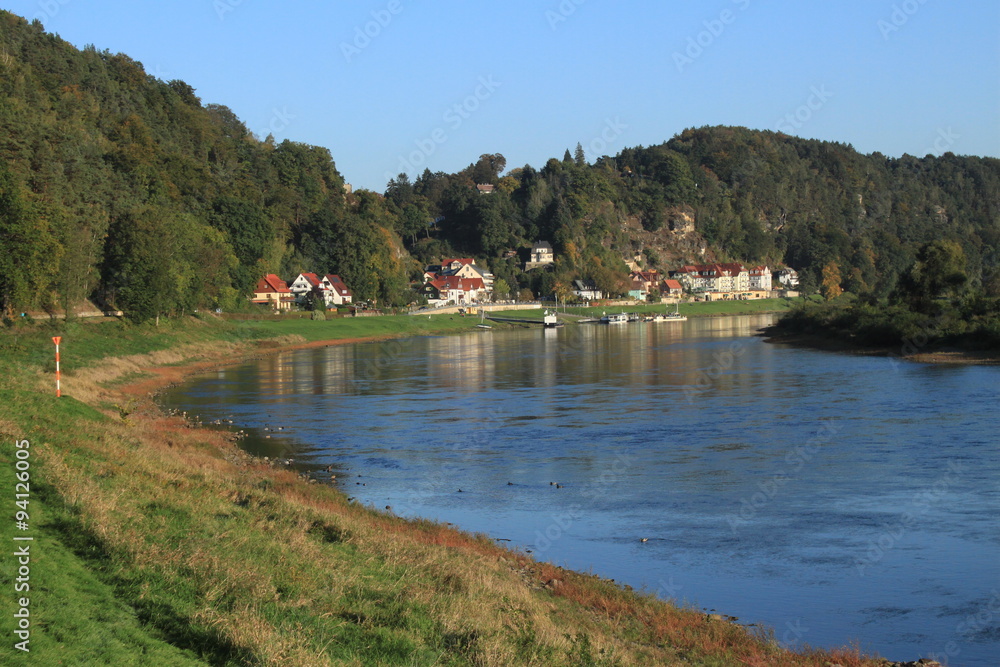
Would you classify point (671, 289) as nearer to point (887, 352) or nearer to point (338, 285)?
point (338, 285)

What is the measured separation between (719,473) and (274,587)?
53.5 ft

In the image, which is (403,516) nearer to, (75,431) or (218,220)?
(75,431)

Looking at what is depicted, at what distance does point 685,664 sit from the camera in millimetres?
11586

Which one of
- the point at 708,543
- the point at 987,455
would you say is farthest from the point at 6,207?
the point at 987,455

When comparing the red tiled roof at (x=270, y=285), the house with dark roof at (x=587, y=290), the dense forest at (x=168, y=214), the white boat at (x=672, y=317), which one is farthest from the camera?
the house with dark roof at (x=587, y=290)

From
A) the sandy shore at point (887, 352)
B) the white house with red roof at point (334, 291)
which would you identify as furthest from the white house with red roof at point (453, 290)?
the sandy shore at point (887, 352)

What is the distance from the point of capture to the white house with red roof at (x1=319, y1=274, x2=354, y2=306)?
126312 mm

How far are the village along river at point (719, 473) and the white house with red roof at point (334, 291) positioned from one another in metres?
72.7

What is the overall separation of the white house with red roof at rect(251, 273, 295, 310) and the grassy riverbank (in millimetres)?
92098

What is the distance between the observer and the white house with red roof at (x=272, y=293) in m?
111

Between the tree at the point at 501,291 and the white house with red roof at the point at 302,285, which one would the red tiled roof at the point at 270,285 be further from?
the tree at the point at 501,291

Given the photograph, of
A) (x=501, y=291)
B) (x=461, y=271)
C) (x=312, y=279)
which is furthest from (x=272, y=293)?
(x=461, y=271)

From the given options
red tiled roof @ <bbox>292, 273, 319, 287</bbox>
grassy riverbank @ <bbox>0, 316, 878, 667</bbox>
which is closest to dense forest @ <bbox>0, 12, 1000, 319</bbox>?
red tiled roof @ <bbox>292, 273, 319, 287</bbox>

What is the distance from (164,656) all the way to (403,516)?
11706 mm
